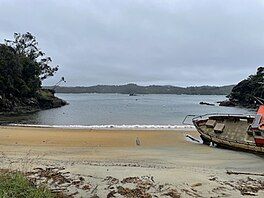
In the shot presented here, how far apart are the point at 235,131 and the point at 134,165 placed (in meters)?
10.5

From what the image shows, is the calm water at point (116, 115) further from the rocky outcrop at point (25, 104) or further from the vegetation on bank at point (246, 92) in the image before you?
the vegetation on bank at point (246, 92)

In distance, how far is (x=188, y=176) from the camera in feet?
33.4

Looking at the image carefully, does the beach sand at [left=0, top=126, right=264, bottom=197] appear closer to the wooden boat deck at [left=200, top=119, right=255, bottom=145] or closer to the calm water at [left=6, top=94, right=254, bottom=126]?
the wooden boat deck at [left=200, top=119, right=255, bottom=145]

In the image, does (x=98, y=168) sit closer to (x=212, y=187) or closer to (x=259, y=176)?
(x=212, y=187)

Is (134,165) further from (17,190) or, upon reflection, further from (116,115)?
(116,115)

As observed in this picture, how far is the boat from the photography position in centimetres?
1748

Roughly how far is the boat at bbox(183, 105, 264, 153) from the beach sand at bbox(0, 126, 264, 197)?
0.67 metres

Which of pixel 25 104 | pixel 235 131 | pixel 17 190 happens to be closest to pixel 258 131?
pixel 235 131

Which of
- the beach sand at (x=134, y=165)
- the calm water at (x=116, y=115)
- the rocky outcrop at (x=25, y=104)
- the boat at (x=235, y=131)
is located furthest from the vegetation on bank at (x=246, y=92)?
the beach sand at (x=134, y=165)

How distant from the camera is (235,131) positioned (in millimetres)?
20875

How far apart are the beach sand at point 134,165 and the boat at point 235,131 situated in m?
0.67

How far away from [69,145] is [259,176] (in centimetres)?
1112

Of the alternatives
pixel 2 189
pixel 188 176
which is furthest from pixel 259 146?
pixel 2 189

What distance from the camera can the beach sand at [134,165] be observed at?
8.79 metres
